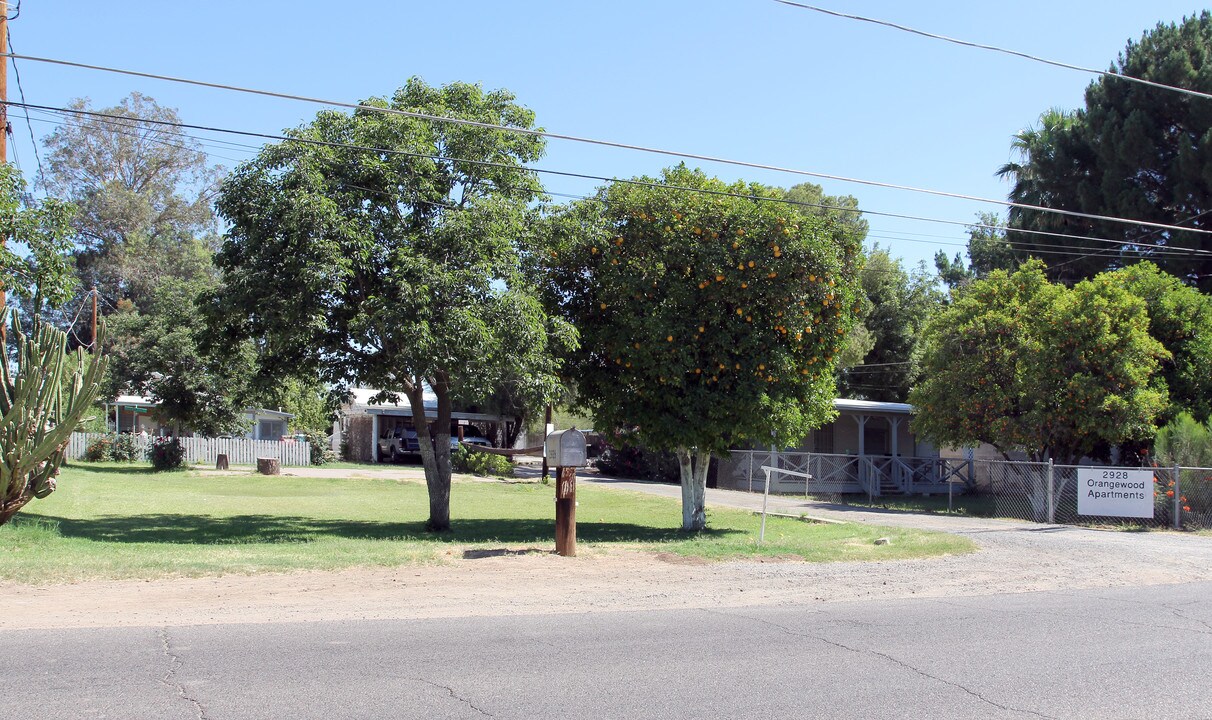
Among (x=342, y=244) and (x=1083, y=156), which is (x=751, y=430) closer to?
(x=342, y=244)

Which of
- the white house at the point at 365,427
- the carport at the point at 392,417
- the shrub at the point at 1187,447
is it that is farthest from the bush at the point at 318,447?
the shrub at the point at 1187,447

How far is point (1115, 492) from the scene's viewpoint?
2058 cm

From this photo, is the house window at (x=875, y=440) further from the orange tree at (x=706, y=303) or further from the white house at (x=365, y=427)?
the orange tree at (x=706, y=303)

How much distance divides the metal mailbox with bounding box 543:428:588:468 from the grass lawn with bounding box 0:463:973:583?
5.22 feet

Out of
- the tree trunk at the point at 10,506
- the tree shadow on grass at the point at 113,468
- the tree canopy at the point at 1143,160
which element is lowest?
the tree shadow on grass at the point at 113,468

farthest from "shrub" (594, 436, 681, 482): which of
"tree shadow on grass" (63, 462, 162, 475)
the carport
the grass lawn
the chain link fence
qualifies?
"tree shadow on grass" (63, 462, 162, 475)

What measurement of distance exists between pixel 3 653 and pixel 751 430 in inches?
471

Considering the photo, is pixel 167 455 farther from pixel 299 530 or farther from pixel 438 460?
pixel 438 460

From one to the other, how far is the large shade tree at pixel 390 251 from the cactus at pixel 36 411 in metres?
2.44

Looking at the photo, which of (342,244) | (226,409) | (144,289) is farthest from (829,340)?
(144,289)

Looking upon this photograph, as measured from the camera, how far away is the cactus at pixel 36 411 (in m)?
13.3

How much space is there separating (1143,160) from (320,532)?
28618 mm

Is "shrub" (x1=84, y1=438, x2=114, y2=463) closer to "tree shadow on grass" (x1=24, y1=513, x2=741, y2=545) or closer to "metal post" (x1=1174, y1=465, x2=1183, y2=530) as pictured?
"tree shadow on grass" (x1=24, y1=513, x2=741, y2=545)

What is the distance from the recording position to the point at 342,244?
48.2 ft
